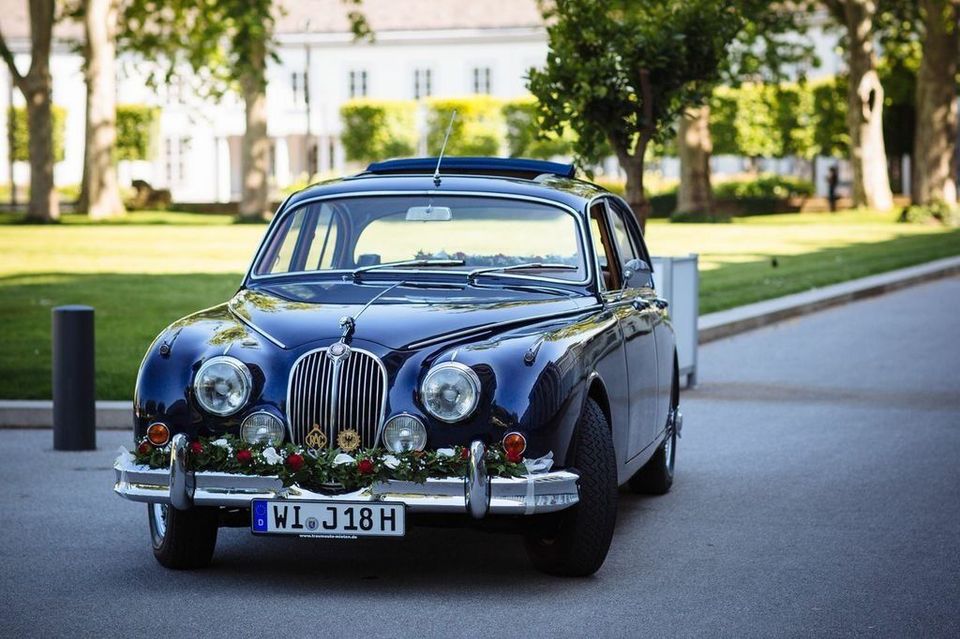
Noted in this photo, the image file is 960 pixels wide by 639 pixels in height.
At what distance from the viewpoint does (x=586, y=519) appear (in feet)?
21.8

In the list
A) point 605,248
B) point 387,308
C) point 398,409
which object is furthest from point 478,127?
point 398,409

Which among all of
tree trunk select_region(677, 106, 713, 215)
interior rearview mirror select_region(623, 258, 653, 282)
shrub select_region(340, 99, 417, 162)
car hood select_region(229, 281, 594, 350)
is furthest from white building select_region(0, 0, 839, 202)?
car hood select_region(229, 281, 594, 350)

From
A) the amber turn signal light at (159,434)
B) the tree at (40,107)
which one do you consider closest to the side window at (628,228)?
the amber turn signal light at (159,434)

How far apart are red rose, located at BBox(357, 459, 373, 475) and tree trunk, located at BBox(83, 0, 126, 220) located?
41499 mm

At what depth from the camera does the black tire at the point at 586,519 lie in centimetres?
664

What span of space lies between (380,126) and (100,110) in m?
24.8

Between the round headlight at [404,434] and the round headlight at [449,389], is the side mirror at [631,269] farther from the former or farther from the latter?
the round headlight at [404,434]

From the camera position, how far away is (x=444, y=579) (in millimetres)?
6812

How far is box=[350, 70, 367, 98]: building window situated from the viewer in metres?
79.0

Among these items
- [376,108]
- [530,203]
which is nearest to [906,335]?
[530,203]

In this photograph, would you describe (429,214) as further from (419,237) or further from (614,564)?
(614,564)

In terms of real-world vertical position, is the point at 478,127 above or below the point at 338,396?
above

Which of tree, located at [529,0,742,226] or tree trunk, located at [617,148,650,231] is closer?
tree, located at [529,0,742,226]

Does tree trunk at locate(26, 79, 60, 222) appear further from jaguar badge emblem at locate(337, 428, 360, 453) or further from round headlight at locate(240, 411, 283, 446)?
jaguar badge emblem at locate(337, 428, 360, 453)
